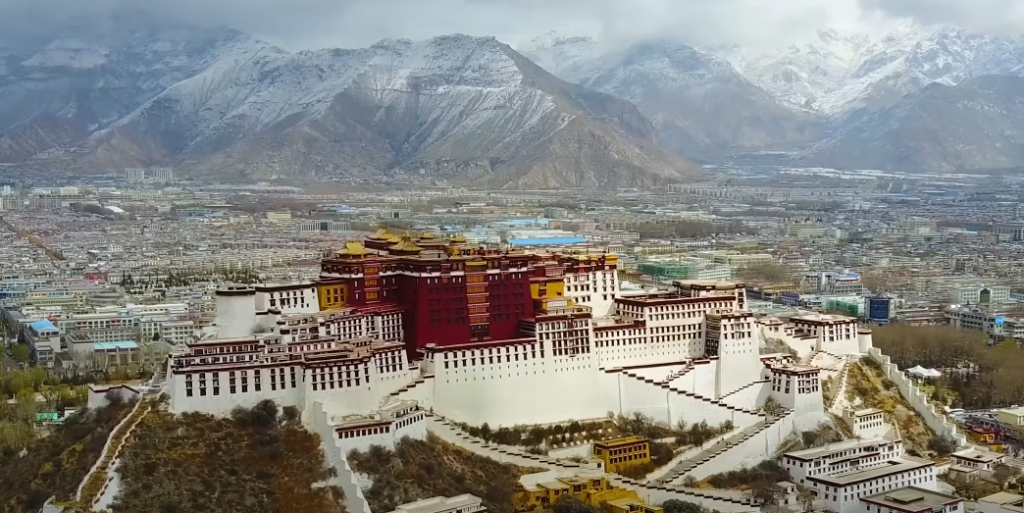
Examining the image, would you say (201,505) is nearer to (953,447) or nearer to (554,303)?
(554,303)

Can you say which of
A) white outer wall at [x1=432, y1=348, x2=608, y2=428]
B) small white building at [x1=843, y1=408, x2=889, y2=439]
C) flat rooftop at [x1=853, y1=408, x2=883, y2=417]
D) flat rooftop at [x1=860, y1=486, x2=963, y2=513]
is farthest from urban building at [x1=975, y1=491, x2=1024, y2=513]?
white outer wall at [x1=432, y1=348, x2=608, y2=428]

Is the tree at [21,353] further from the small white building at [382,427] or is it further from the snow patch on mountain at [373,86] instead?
the snow patch on mountain at [373,86]

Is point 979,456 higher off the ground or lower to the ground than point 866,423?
lower

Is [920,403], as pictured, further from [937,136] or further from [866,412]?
[937,136]

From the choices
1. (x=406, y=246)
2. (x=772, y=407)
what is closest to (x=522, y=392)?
(x=406, y=246)

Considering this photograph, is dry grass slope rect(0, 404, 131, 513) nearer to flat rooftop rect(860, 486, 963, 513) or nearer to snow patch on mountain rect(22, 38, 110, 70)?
flat rooftop rect(860, 486, 963, 513)

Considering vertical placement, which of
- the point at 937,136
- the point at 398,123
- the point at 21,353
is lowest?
the point at 21,353

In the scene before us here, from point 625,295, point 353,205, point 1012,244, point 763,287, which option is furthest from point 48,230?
point 1012,244
